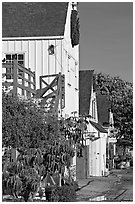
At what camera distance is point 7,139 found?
459 inches

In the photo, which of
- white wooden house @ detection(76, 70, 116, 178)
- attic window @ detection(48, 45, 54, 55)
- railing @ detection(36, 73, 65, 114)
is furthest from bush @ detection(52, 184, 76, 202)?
white wooden house @ detection(76, 70, 116, 178)

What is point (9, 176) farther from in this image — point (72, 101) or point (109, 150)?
point (109, 150)

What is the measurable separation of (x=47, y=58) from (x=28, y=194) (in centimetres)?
966

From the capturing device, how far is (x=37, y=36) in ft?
66.8

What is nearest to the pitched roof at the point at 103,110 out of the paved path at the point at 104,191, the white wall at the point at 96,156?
the white wall at the point at 96,156

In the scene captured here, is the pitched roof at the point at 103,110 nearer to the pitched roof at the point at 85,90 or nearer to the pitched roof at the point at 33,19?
the pitched roof at the point at 85,90

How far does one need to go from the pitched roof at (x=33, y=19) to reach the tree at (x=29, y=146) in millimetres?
7447

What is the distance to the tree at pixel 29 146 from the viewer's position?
438 inches

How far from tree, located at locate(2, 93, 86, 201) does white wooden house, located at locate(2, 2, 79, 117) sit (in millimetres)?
7253

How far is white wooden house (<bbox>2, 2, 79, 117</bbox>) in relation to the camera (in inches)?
805

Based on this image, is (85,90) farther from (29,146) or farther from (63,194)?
(29,146)

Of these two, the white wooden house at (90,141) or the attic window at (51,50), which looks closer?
the attic window at (51,50)

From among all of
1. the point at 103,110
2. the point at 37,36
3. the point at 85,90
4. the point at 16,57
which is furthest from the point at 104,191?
the point at 103,110

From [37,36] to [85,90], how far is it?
1191cm
